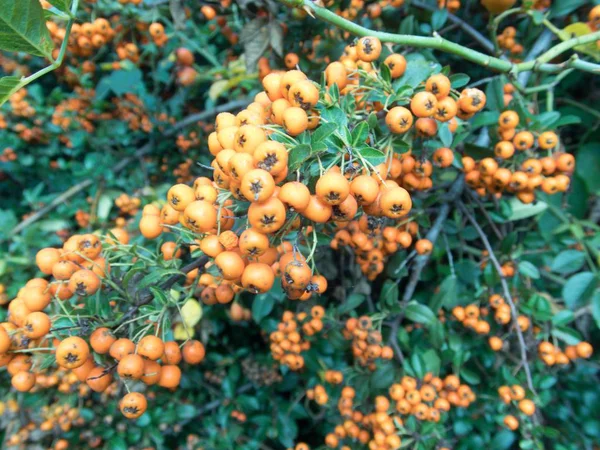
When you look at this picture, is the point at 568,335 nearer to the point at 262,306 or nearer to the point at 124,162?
the point at 262,306

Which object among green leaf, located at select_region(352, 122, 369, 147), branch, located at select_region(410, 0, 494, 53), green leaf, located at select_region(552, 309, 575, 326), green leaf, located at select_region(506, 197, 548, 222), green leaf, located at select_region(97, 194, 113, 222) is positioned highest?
branch, located at select_region(410, 0, 494, 53)

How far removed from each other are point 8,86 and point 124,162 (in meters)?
2.68

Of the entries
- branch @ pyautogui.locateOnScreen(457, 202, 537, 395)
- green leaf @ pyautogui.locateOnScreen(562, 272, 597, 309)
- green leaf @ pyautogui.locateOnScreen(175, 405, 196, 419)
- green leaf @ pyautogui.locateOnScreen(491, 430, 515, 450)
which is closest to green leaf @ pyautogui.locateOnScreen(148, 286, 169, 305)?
branch @ pyautogui.locateOnScreen(457, 202, 537, 395)

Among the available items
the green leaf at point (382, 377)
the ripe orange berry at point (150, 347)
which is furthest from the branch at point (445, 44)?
the green leaf at point (382, 377)

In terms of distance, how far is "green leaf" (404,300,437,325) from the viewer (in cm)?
227

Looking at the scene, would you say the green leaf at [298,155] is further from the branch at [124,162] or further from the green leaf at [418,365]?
the branch at [124,162]

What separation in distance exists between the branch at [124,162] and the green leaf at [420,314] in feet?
6.98

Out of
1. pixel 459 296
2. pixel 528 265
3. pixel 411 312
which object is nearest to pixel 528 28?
pixel 528 265

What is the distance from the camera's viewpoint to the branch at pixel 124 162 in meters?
3.39

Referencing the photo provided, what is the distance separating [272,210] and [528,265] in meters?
2.10

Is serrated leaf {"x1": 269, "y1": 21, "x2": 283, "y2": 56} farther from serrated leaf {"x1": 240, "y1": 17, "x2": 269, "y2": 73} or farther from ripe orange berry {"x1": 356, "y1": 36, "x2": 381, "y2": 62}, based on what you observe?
ripe orange berry {"x1": 356, "y1": 36, "x2": 381, "y2": 62}

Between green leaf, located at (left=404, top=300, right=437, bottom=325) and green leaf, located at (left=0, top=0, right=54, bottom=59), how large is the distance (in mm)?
2178

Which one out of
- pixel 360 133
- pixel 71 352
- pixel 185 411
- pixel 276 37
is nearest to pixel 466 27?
pixel 276 37

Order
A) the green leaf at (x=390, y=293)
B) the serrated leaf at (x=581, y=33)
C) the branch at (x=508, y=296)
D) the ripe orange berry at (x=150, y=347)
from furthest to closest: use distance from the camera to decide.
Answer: the green leaf at (x=390, y=293), the branch at (x=508, y=296), the serrated leaf at (x=581, y=33), the ripe orange berry at (x=150, y=347)
